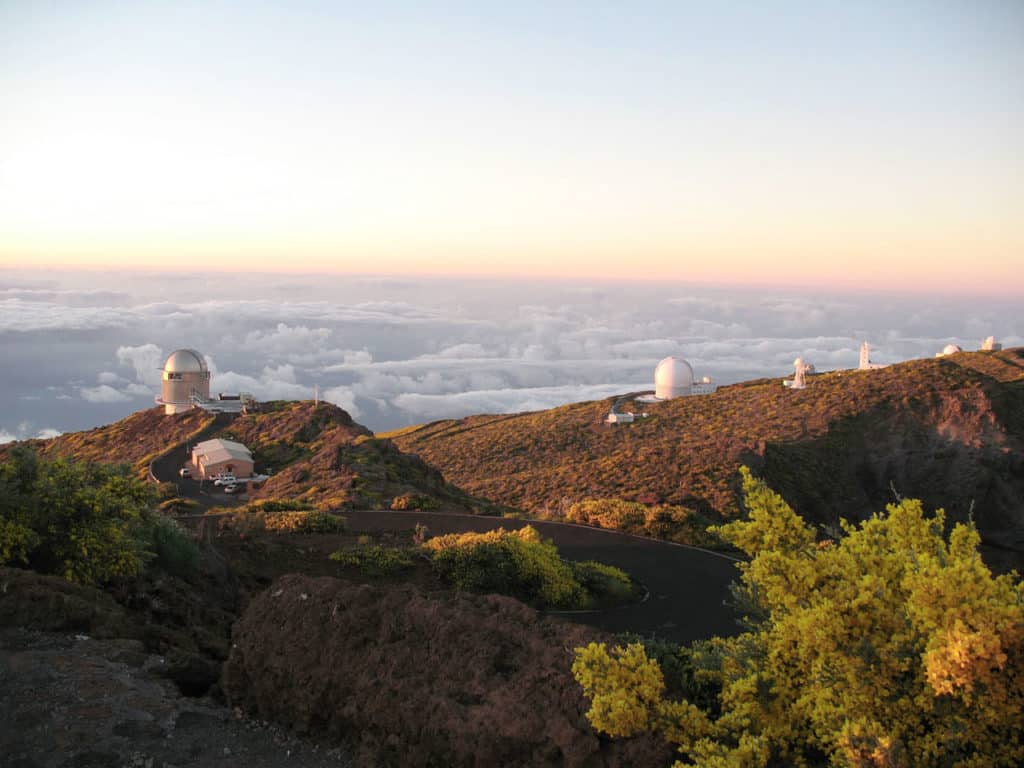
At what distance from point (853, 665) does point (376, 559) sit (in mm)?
10849

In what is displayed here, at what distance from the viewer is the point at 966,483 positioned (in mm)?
35438

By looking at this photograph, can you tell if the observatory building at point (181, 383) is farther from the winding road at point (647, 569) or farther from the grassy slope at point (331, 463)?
the winding road at point (647, 569)

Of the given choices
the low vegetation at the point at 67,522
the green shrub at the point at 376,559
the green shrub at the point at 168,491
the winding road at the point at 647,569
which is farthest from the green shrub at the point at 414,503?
the low vegetation at the point at 67,522

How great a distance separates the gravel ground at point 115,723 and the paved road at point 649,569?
509cm

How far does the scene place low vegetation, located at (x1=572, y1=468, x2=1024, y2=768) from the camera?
414 cm

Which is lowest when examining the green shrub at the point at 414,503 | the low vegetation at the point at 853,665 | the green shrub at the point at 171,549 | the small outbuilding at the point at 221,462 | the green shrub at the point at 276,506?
the small outbuilding at the point at 221,462

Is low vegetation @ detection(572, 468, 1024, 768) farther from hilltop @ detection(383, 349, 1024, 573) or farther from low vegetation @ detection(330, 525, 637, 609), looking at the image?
hilltop @ detection(383, 349, 1024, 573)

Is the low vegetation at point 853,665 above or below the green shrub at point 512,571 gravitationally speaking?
above

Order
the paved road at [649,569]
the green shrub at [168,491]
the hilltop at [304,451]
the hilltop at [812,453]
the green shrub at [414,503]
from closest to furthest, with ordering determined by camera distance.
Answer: the paved road at [649,569] → the green shrub at [414,503] → the hilltop at [304,451] → the green shrub at [168,491] → the hilltop at [812,453]

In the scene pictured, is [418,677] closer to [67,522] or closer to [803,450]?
[67,522]

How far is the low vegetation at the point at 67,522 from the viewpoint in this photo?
30.9 feet

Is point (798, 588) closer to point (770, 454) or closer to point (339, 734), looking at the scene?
point (339, 734)

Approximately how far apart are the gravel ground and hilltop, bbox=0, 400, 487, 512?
15.3 m

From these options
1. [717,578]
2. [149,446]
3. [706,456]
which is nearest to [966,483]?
[706,456]
